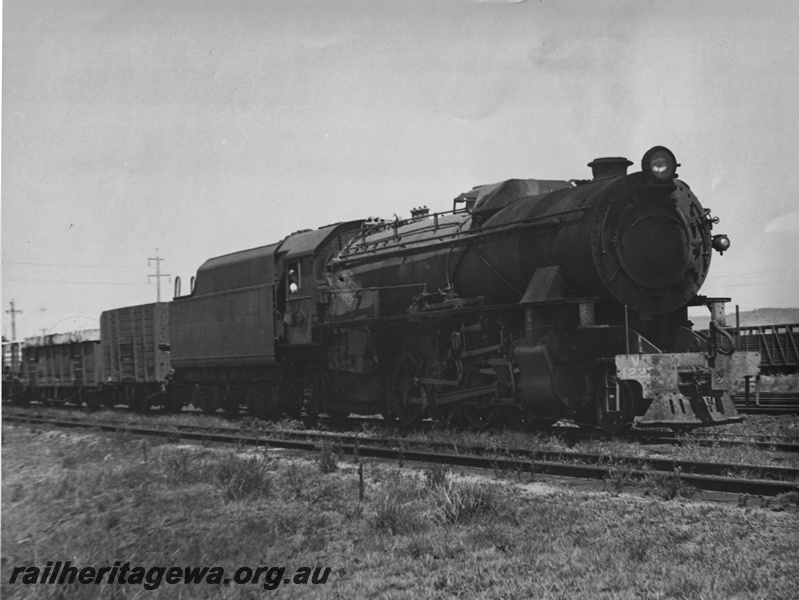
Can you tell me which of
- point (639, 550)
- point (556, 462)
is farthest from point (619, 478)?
point (639, 550)

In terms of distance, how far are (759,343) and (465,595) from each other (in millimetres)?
15824

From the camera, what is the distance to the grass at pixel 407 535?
5242mm


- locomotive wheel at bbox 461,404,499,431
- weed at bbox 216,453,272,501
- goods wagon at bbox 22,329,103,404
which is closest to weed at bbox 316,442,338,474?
weed at bbox 216,453,272,501

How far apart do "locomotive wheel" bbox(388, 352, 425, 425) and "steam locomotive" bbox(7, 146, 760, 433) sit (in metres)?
0.04

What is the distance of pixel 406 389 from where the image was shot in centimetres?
1378

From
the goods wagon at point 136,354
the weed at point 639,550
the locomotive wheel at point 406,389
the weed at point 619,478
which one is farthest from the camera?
the goods wagon at point 136,354

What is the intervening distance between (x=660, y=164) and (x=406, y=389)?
5888 millimetres

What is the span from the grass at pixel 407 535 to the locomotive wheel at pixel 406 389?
364 cm

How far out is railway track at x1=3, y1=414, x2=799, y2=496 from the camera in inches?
288

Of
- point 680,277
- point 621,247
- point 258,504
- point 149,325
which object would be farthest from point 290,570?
point 149,325

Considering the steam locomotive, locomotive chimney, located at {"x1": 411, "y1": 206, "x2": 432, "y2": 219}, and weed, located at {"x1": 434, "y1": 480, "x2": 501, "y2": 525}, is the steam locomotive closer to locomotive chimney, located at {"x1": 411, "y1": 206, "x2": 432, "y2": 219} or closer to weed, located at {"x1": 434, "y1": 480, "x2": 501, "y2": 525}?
locomotive chimney, located at {"x1": 411, "y1": 206, "x2": 432, "y2": 219}

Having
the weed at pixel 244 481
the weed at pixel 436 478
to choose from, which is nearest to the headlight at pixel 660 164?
the weed at pixel 436 478

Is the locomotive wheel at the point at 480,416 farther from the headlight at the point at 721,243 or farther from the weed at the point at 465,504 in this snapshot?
the weed at the point at 465,504

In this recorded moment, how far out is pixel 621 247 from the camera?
405 inches
